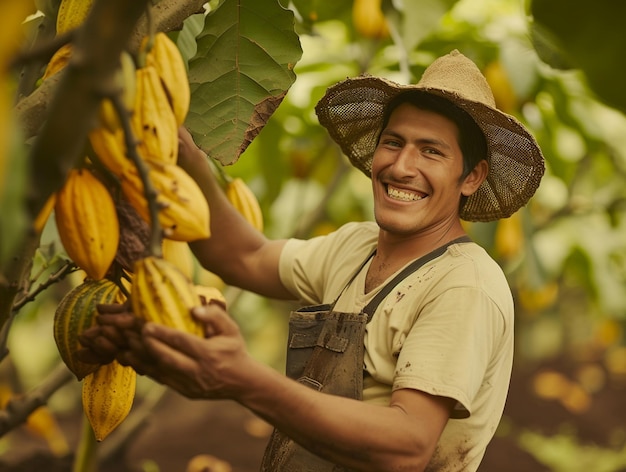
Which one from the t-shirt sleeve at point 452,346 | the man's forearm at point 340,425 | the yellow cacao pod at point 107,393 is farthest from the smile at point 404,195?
the yellow cacao pod at point 107,393

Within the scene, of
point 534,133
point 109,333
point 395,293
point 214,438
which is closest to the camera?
point 109,333

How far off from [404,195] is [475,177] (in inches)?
7.8

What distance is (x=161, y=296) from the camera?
1.06m

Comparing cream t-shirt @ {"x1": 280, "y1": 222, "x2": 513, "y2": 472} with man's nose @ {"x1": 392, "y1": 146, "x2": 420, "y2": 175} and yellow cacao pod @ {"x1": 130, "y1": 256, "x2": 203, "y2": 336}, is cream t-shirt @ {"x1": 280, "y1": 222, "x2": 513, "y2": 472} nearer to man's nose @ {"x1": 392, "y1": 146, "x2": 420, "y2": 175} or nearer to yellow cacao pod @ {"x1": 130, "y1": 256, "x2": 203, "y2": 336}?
man's nose @ {"x1": 392, "y1": 146, "x2": 420, "y2": 175}

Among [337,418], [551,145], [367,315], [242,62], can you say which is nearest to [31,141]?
[242,62]

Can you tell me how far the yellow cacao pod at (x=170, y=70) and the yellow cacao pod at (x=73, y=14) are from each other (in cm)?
17

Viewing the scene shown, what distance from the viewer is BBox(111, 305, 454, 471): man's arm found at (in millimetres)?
1089

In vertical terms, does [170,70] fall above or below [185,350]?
above

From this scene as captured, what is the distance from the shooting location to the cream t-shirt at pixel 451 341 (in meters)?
1.54

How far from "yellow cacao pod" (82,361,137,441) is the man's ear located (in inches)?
32.5

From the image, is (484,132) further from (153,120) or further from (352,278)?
(153,120)

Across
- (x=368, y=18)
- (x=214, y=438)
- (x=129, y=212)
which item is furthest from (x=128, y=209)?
(x=214, y=438)

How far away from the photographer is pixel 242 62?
5.09 feet

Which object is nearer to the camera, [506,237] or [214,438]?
[506,237]
